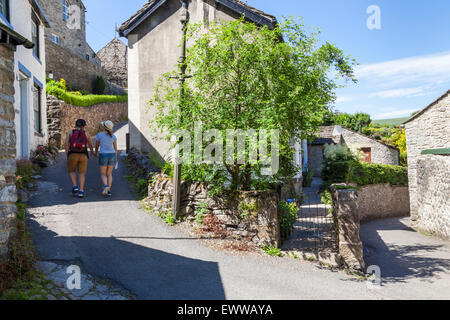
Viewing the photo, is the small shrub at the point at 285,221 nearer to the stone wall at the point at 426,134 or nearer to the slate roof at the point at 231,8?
the slate roof at the point at 231,8

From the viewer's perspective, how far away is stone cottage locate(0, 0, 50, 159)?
9727 millimetres

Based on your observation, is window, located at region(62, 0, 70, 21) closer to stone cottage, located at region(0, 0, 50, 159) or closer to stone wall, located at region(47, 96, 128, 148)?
stone wall, located at region(47, 96, 128, 148)

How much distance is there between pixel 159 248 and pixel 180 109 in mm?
2880

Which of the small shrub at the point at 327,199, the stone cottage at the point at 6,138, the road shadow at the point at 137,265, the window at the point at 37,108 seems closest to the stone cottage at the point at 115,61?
the window at the point at 37,108

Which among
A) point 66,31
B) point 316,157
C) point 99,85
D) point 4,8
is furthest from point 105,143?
point 66,31

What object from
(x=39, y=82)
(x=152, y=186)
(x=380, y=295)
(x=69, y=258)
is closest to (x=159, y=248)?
(x=69, y=258)

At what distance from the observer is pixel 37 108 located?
12.4 m

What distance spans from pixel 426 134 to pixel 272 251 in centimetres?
1151

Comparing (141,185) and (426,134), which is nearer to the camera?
(141,185)

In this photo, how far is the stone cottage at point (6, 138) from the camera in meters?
4.42

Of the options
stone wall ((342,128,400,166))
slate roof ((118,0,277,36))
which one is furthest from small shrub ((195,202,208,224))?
stone wall ((342,128,400,166))

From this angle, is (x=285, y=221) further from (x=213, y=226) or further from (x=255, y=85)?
(x=255, y=85)

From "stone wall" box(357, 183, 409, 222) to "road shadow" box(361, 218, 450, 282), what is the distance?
1.28 metres

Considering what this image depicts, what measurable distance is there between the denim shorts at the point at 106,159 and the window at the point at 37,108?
5.52 meters
